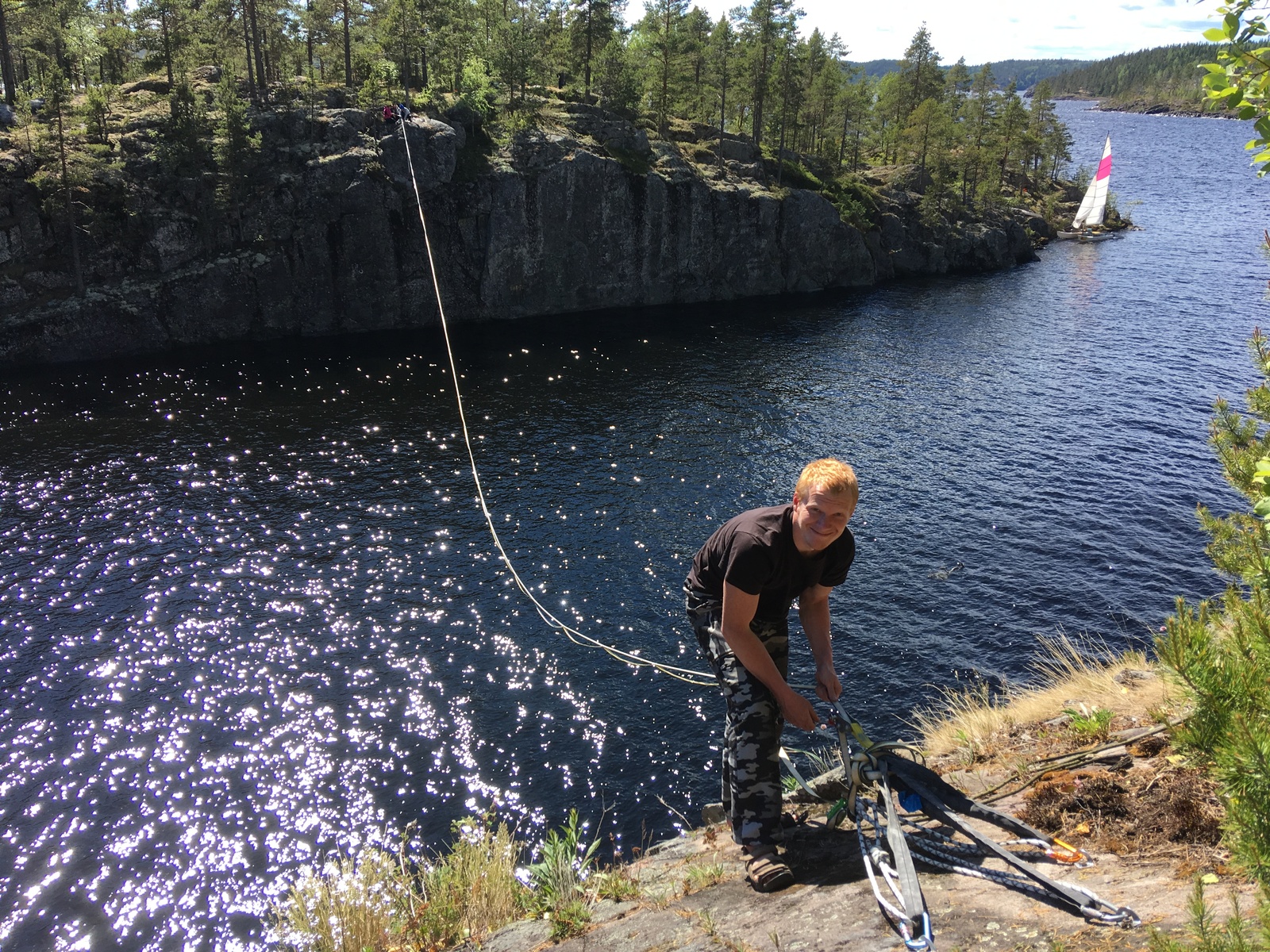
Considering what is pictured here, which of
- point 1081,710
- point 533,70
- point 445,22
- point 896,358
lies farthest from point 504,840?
point 445,22

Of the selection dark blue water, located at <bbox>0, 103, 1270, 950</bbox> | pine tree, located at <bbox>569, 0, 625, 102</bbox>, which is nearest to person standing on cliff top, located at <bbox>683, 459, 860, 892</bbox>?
dark blue water, located at <bbox>0, 103, 1270, 950</bbox>

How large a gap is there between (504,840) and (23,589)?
58.6 feet

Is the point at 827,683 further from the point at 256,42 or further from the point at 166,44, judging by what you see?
the point at 166,44

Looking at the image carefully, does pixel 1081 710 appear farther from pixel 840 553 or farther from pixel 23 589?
pixel 23 589

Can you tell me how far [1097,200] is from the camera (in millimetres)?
77688

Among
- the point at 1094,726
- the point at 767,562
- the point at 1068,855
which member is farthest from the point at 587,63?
the point at 1068,855

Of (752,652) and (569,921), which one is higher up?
(752,652)

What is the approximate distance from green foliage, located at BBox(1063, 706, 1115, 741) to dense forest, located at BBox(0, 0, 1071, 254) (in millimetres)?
45173

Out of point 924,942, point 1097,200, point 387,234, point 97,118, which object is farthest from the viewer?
point 1097,200

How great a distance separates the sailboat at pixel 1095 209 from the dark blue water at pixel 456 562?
38.0m

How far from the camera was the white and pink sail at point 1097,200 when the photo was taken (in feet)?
250

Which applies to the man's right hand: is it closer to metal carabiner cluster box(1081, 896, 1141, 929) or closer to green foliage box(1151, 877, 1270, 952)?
metal carabiner cluster box(1081, 896, 1141, 929)

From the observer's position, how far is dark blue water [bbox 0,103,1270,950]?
44.4 feet

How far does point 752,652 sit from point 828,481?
4.67ft
